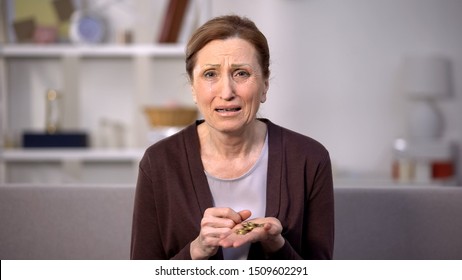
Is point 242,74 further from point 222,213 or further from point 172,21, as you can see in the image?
point 172,21

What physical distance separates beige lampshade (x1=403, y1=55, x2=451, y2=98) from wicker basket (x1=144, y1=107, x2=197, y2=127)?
1.47m

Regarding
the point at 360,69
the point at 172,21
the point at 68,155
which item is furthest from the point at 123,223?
the point at 360,69

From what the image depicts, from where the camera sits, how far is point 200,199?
5.58 feet

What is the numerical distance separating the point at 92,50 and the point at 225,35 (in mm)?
3416

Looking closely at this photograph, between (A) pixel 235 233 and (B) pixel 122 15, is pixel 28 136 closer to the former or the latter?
(B) pixel 122 15

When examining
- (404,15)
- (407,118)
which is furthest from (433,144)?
(404,15)

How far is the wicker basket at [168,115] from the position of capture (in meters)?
4.40

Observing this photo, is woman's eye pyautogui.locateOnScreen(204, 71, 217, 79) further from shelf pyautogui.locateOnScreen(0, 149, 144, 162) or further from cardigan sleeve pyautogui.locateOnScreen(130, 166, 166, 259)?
shelf pyautogui.locateOnScreen(0, 149, 144, 162)

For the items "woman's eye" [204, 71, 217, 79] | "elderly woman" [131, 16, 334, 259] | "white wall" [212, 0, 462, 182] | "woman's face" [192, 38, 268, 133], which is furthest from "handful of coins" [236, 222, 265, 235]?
"white wall" [212, 0, 462, 182]

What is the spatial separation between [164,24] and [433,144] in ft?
6.38

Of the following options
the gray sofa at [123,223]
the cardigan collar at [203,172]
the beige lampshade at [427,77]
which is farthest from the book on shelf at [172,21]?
the cardigan collar at [203,172]

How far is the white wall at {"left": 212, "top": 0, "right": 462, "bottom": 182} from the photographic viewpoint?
15.7 ft

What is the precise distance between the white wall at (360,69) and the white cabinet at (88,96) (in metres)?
0.68

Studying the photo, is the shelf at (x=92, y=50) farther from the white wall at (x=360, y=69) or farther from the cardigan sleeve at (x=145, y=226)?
the cardigan sleeve at (x=145, y=226)
